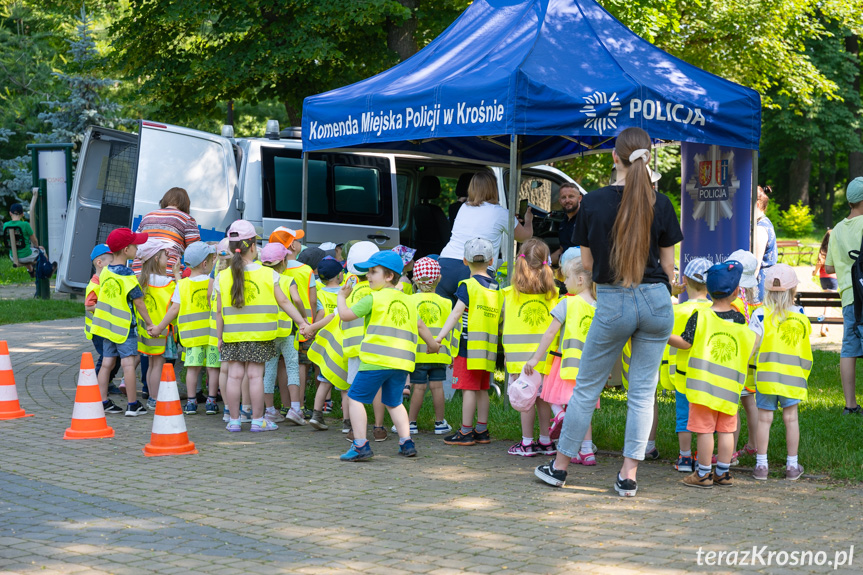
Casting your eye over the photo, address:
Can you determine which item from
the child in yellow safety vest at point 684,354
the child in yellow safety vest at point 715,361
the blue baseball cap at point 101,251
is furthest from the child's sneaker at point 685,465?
the blue baseball cap at point 101,251

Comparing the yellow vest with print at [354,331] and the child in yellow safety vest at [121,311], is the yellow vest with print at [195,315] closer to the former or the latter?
the child in yellow safety vest at [121,311]

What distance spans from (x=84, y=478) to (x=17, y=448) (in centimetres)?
123

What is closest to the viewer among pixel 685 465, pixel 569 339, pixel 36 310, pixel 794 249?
pixel 685 465

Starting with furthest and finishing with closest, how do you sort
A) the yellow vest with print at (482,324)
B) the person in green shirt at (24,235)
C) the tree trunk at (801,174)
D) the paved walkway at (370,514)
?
the tree trunk at (801,174) → the person in green shirt at (24,235) → the yellow vest with print at (482,324) → the paved walkway at (370,514)

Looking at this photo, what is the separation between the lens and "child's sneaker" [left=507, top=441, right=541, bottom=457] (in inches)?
264

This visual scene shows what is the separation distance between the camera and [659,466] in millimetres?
6371

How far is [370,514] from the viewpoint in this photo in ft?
17.0

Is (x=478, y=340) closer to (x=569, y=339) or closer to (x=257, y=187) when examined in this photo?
(x=569, y=339)

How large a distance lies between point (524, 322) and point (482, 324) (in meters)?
0.41

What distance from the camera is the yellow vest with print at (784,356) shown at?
5898 mm

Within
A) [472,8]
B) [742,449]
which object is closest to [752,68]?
[472,8]

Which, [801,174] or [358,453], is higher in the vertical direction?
[801,174]

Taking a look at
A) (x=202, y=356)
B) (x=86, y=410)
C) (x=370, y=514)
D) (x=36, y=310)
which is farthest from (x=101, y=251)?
(x=36, y=310)

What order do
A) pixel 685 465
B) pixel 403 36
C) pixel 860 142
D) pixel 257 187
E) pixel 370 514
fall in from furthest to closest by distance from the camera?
pixel 860 142 → pixel 403 36 → pixel 257 187 → pixel 685 465 → pixel 370 514
